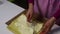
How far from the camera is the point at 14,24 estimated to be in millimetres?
936

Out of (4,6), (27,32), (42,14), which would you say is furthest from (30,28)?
Result: (4,6)

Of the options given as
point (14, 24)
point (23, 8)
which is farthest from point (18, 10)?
point (14, 24)

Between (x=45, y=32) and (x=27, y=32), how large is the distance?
0.12 meters

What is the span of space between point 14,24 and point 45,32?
0.21 meters

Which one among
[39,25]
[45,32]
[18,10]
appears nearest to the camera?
[45,32]

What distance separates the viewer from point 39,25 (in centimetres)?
93

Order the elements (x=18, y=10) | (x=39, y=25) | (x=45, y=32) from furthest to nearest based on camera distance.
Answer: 1. (x=18, y=10)
2. (x=39, y=25)
3. (x=45, y=32)

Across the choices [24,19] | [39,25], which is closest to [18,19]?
[24,19]

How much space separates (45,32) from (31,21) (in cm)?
14

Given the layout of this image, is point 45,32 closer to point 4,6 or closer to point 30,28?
point 30,28

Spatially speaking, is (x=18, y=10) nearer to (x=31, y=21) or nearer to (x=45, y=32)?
(x=31, y=21)

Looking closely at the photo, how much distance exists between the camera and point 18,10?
105cm

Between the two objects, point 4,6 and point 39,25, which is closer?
point 39,25

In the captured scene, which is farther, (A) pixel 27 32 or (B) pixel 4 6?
(B) pixel 4 6
